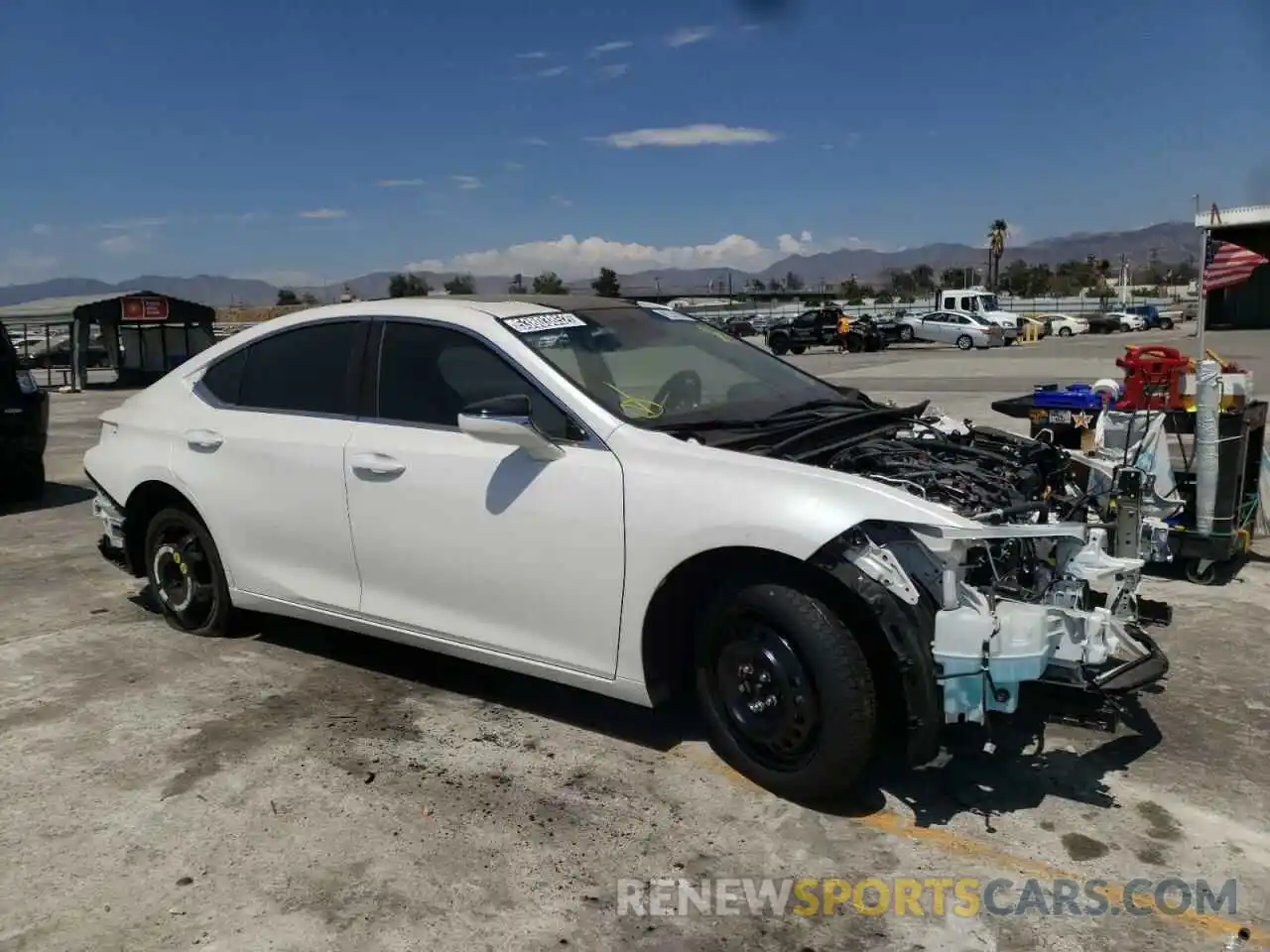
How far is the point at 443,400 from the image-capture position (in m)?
4.12

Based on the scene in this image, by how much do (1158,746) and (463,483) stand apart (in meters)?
2.72

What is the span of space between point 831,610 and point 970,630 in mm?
407

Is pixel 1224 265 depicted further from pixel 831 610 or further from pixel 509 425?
pixel 509 425

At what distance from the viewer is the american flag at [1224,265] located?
8.04 m

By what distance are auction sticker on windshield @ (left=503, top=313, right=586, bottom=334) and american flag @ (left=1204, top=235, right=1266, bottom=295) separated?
5.68 m

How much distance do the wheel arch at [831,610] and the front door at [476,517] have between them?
6.6 inches

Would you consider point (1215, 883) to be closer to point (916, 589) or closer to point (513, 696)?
point (916, 589)

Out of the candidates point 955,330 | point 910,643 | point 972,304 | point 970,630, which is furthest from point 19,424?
point 972,304

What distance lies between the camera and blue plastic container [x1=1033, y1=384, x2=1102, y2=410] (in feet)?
19.3

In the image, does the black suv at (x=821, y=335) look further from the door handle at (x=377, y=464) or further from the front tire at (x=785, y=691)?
the front tire at (x=785, y=691)

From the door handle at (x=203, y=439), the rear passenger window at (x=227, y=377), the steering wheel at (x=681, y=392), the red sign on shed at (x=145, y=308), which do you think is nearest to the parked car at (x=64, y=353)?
the red sign on shed at (x=145, y=308)

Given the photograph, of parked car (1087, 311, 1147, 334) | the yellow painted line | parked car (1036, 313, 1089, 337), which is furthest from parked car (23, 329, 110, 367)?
parked car (1087, 311, 1147, 334)

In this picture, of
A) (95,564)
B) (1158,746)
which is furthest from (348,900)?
(95,564)

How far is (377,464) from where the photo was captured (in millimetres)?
4129
